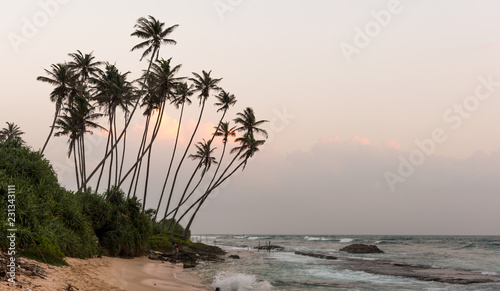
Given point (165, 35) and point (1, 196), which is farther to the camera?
point (165, 35)

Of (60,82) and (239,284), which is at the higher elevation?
(60,82)

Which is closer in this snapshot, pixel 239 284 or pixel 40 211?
pixel 40 211

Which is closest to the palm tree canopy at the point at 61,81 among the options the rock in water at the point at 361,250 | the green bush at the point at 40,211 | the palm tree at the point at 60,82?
the palm tree at the point at 60,82

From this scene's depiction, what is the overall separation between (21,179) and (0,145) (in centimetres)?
371

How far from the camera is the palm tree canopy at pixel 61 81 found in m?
38.6

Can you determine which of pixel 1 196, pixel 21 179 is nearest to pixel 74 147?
pixel 21 179

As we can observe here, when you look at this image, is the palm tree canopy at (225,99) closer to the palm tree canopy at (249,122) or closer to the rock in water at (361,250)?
the palm tree canopy at (249,122)

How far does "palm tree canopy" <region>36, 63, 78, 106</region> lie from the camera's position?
38.6 metres

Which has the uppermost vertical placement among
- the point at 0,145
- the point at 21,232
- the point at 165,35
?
the point at 165,35

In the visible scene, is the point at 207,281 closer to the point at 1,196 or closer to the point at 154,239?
the point at 1,196

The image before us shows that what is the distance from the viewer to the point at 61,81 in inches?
1529

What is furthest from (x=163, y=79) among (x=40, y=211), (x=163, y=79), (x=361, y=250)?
(x=361, y=250)

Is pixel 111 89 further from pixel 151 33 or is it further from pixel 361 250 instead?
pixel 361 250

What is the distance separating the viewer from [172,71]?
40594mm
